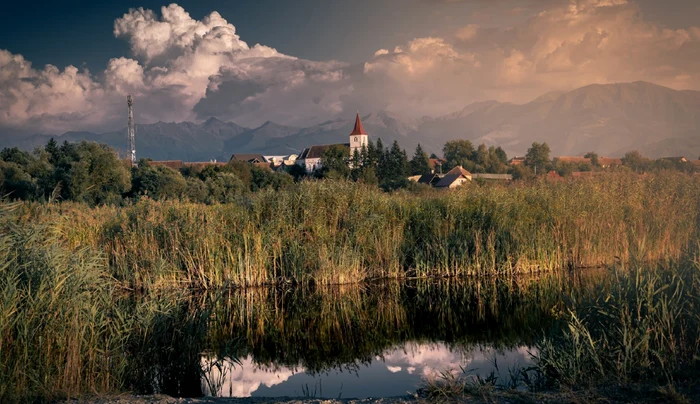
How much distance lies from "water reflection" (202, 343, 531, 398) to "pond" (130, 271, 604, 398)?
0.05 ft

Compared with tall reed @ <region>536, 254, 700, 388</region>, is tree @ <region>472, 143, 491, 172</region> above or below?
above

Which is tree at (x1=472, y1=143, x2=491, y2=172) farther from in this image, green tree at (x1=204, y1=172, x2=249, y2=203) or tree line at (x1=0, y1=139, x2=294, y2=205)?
tree line at (x1=0, y1=139, x2=294, y2=205)

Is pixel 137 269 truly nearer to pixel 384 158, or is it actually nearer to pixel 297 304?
Answer: pixel 297 304

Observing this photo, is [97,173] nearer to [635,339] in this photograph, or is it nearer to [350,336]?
[350,336]

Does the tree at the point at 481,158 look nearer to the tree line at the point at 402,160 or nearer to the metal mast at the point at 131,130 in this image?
the tree line at the point at 402,160

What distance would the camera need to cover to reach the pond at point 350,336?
26.3 ft

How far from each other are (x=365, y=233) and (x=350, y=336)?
5027mm

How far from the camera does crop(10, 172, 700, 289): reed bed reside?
47.1 ft

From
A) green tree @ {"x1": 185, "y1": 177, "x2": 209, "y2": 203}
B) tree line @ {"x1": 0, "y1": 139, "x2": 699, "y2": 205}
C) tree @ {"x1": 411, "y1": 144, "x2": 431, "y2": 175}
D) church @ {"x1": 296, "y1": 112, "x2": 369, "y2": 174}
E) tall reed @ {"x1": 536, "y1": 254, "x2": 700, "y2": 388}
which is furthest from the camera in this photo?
church @ {"x1": 296, "y1": 112, "x2": 369, "y2": 174}

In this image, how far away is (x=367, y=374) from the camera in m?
8.55

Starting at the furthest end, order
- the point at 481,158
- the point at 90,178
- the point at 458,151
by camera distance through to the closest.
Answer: the point at 458,151, the point at 481,158, the point at 90,178

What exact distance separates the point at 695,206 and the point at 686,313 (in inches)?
440

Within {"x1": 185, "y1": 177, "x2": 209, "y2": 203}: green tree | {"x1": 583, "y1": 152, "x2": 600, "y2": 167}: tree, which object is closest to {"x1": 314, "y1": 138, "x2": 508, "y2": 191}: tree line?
{"x1": 583, "y1": 152, "x2": 600, "y2": 167}: tree

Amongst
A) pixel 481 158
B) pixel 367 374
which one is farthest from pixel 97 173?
pixel 481 158
